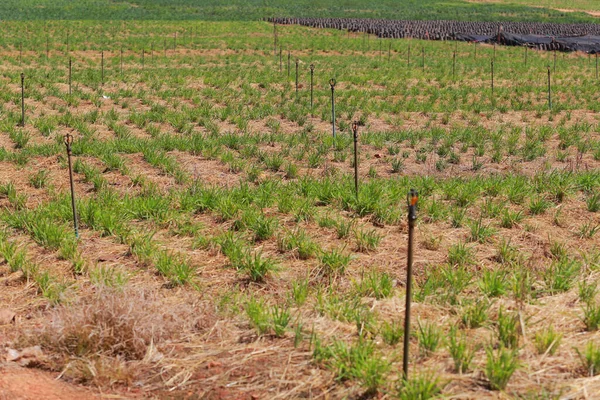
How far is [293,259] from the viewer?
6.13 m

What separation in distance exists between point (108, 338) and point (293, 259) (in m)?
2.01

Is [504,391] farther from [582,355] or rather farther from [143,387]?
[143,387]

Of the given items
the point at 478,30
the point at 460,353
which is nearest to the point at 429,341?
the point at 460,353

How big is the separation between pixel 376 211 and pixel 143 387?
3493 millimetres

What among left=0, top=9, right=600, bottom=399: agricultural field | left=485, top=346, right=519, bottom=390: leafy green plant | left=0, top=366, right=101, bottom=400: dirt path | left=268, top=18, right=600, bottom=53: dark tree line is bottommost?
left=0, top=366, right=101, bottom=400: dirt path

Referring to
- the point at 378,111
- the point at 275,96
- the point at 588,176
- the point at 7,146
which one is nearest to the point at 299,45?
the point at 275,96

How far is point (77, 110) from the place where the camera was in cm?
1534

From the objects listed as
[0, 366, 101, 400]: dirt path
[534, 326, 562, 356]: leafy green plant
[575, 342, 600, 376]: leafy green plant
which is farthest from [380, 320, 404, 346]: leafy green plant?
[0, 366, 101, 400]: dirt path

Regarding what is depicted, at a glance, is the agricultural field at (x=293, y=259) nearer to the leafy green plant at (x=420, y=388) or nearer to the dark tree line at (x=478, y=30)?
the leafy green plant at (x=420, y=388)

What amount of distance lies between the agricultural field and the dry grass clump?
0.01 meters

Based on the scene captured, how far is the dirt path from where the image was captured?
4.09 metres

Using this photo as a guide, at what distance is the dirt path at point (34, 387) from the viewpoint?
4086 millimetres

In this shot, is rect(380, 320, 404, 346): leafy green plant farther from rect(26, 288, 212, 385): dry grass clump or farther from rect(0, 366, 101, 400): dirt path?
rect(0, 366, 101, 400): dirt path

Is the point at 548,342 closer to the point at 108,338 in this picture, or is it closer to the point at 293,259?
the point at 293,259
